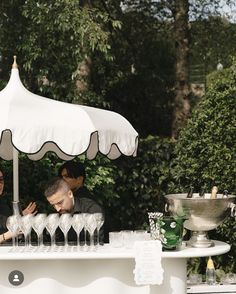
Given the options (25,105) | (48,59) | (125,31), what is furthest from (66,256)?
(125,31)

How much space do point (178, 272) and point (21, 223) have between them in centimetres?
108

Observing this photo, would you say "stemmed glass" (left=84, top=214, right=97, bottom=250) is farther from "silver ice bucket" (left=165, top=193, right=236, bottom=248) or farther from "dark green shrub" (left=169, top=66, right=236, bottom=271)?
"dark green shrub" (left=169, top=66, right=236, bottom=271)

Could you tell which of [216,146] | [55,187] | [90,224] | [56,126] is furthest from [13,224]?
[216,146]

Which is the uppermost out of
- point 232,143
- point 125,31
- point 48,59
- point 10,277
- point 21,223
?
point 125,31

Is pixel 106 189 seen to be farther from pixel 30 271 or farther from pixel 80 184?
pixel 30 271

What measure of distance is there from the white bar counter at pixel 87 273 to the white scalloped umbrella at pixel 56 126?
69cm

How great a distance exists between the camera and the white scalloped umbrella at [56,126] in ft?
13.7

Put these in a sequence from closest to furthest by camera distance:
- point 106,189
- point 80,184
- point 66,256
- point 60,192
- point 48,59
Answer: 1. point 66,256
2. point 60,192
3. point 80,184
4. point 106,189
5. point 48,59

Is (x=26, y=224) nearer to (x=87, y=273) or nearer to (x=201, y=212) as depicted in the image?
(x=87, y=273)

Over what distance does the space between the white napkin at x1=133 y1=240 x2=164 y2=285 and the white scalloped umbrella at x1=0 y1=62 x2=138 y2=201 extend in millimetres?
713

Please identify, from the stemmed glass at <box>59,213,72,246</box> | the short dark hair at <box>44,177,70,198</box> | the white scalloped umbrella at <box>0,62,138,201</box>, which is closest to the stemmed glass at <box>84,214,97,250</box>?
the stemmed glass at <box>59,213,72,246</box>

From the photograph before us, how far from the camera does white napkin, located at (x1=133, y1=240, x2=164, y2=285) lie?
4.20m

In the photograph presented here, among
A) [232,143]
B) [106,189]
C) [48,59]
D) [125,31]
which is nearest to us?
[232,143]

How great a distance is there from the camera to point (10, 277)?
4.30 metres
